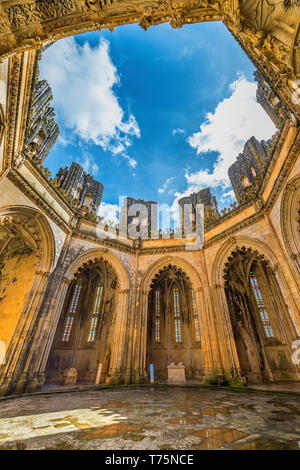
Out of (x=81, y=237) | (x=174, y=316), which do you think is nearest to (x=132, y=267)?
(x=81, y=237)

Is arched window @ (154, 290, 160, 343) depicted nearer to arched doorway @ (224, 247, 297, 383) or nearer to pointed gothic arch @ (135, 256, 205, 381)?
pointed gothic arch @ (135, 256, 205, 381)

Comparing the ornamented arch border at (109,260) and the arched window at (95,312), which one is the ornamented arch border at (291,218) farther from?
the arched window at (95,312)

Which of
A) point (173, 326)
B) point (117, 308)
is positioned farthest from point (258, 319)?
point (117, 308)

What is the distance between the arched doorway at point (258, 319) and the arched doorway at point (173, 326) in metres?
3.33

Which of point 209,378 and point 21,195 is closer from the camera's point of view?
point 21,195

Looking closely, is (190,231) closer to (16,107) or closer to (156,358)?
(156,358)

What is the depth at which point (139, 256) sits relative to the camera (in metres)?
15.5

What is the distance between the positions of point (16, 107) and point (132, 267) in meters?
11.4

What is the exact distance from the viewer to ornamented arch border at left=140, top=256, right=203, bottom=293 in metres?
13.8

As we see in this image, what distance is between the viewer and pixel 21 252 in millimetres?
13406

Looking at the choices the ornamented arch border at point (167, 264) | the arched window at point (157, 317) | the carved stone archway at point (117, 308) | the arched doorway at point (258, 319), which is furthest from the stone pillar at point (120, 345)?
the arched doorway at point (258, 319)

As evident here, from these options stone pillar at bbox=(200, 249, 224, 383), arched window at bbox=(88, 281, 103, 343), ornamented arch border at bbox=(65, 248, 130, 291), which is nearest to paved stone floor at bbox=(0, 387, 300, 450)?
stone pillar at bbox=(200, 249, 224, 383)

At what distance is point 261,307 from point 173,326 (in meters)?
7.74
